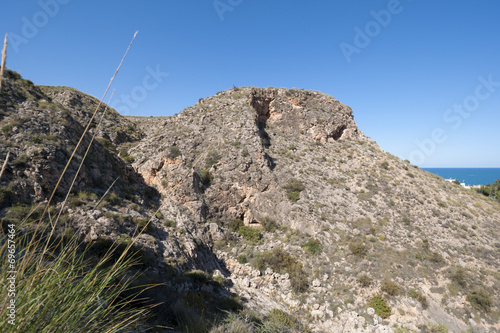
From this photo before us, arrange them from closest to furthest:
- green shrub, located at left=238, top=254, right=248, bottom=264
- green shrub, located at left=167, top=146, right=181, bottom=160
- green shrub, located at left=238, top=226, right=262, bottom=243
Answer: green shrub, located at left=238, top=254, right=248, bottom=264 → green shrub, located at left=238, top=226, right=262, bottom=243 → green shrub, located at left=167, top=146, right=181, bottom=160

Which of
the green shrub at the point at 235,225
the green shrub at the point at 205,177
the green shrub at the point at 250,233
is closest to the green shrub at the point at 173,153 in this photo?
the green shrub at the point at 205,177

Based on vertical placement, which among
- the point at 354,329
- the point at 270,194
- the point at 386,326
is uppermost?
the point at 270,194

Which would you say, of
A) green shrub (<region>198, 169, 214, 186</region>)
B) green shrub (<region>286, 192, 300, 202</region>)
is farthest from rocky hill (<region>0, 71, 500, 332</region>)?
green shrub (<region>198, 169, 214, 186</region>)

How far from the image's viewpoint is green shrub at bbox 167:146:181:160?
18.8 metres

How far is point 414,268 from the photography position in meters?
13.9

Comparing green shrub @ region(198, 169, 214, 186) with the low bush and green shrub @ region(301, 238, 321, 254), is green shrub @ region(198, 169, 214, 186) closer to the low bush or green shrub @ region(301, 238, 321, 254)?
green shrub @ region(301, 238, 321, 254)

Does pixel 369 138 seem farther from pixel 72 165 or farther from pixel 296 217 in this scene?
pixel 72 165

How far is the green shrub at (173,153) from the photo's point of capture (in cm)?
1878

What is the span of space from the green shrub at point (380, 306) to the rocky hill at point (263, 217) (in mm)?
53

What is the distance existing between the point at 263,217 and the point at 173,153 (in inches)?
376

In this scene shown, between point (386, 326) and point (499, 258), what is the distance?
11.6 metres

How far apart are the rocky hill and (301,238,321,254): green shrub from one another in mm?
105

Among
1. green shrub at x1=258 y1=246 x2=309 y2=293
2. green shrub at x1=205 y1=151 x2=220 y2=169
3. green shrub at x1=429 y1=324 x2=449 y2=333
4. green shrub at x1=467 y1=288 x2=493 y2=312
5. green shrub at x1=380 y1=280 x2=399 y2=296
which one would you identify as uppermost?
green shrub at x1=205 y1=151 x2=220 y2=169

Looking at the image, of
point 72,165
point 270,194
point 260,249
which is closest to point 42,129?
point 72,165
